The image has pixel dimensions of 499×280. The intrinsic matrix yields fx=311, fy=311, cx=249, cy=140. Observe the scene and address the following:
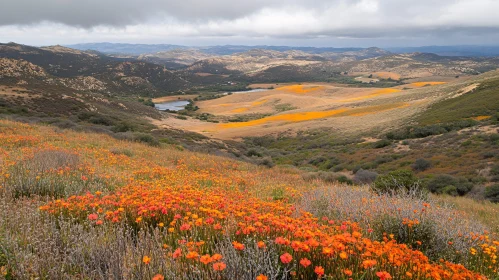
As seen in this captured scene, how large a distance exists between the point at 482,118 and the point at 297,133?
23.0 meters

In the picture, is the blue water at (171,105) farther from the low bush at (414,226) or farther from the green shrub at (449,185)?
the low bush at (414,226)

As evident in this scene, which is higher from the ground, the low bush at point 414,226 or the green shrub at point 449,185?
the low bush at point 414,226

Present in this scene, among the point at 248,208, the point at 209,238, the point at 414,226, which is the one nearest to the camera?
the point at 209,238

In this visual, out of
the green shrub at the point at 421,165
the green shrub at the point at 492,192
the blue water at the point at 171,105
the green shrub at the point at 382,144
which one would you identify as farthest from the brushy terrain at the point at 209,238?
the blue water at the point at 171,105

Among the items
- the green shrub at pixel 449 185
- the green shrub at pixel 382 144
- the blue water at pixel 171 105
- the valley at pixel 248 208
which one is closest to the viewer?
the valley at pixel 248 208

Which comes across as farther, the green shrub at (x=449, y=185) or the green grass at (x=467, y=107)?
the green grass at (x=467, y=107)

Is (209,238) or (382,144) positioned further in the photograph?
(382,144)

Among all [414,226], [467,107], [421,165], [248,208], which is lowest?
[421,165]

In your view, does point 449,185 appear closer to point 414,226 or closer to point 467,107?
point 414,226

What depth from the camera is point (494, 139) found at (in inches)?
957

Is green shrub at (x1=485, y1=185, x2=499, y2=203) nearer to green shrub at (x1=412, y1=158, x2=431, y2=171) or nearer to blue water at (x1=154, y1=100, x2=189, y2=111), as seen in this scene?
green shrub at (x1=412, y1=158, x2=431, y2=171)


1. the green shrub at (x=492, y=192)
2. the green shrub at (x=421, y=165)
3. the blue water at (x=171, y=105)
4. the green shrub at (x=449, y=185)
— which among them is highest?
the green shrub at (x=492, y=192)

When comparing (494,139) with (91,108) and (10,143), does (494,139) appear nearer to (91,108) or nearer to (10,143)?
(10,143)

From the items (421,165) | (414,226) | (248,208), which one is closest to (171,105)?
(421,165)
